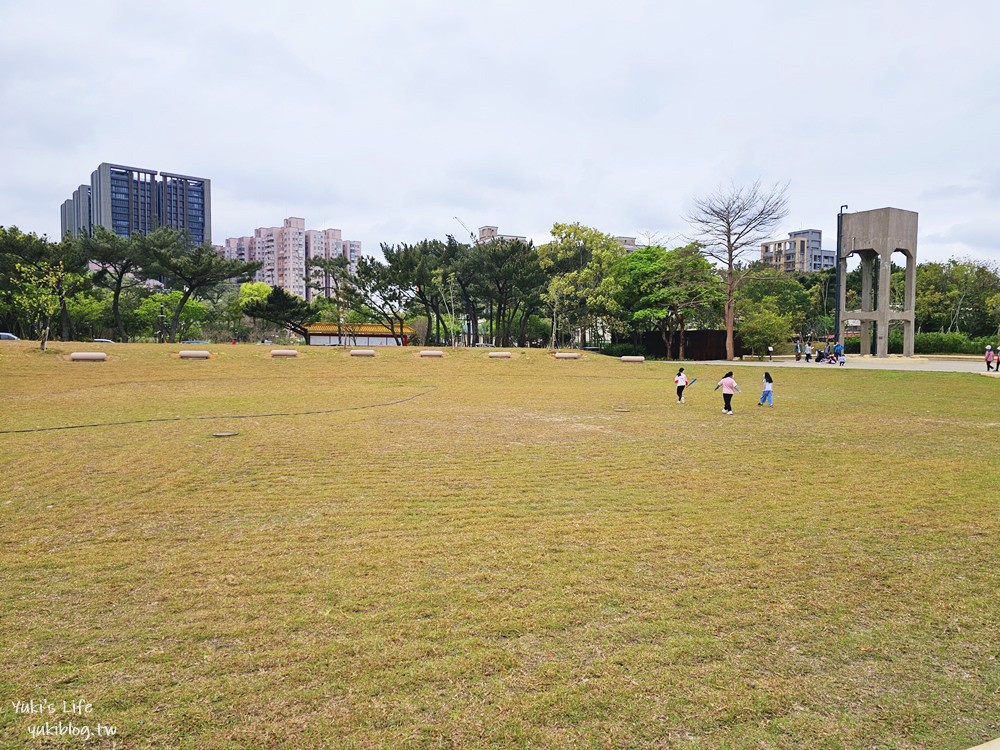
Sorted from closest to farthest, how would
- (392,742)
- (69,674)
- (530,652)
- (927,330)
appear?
(392,742), (69,674), (530,652), (927,330)

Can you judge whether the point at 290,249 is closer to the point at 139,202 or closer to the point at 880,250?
the point at 139,202

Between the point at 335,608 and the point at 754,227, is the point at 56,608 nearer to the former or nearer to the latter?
the point at 335,608

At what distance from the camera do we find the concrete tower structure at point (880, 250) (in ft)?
127

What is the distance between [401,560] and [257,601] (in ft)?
4.33

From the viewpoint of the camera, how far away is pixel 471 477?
8.84 metres

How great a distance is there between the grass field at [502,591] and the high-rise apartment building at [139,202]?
422 feet

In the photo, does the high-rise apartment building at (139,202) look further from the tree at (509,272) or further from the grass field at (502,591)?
the grass field at (502,591)

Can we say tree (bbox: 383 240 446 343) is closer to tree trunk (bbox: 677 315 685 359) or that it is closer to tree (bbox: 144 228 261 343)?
tree (bbox: 144 228 261 343)

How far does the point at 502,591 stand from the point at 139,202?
15122 centimetres

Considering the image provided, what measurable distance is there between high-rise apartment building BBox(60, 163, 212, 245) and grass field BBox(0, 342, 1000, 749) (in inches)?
5058

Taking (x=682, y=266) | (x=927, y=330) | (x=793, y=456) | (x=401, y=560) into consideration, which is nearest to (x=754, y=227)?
(x=682, y=266)

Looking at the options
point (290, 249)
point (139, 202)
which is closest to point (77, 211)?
point (139, 202)

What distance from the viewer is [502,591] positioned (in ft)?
16.5

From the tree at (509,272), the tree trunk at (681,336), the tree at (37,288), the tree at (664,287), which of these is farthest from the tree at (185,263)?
the tree trunk at (681,336)
